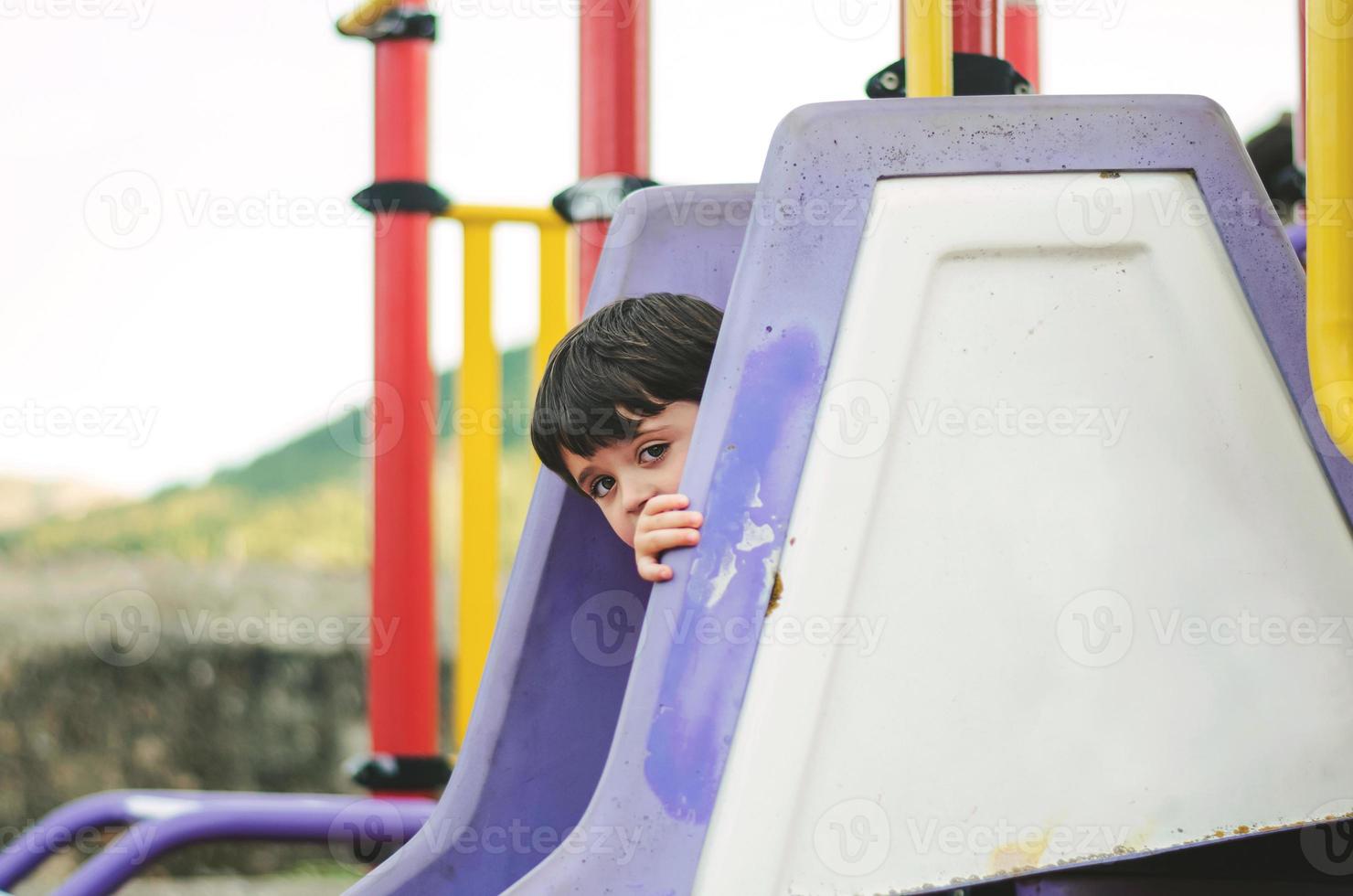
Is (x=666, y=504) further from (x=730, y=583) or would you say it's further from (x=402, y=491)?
(x=402, y=491)

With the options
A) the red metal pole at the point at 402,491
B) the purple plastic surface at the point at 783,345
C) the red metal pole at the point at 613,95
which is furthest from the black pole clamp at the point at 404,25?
the purple plastic surface at the point at 783,345

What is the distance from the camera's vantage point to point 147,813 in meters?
1.49

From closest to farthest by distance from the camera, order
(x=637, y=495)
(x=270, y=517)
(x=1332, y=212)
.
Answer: (x=1332, y=212) → (x=637, y=495) → (x=270, y=517)

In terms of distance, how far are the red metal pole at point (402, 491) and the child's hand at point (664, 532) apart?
0.96 metres

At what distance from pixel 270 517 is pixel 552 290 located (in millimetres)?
5944

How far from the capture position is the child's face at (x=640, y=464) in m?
1.06

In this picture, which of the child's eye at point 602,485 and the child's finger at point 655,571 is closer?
the child's finger at point 655,571

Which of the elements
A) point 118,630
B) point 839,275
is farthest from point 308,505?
point 839,275

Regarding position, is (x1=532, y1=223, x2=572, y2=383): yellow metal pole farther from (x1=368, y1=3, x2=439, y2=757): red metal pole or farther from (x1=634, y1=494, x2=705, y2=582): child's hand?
(x1=634, y1=494, x2=705, y2=582): child's hand

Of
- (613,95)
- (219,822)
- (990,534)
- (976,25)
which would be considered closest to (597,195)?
(613,95)

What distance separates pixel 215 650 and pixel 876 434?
3871 mm

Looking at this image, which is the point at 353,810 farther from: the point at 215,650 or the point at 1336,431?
the point at 215,650

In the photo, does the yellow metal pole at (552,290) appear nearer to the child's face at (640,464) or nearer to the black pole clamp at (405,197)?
the black pole clamp at (405,197)

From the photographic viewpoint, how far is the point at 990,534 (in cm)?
74
